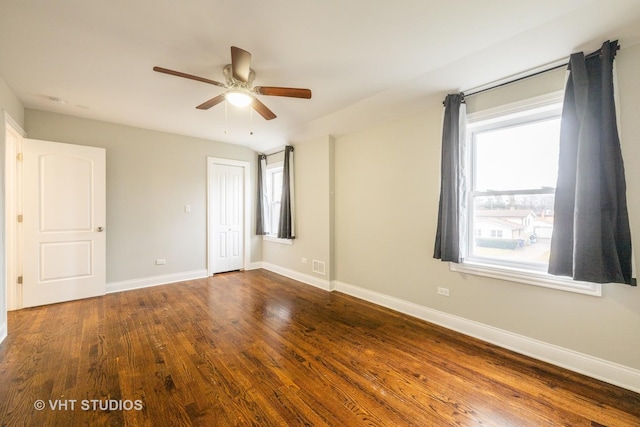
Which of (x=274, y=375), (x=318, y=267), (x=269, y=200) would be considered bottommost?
(x=274, y=375)

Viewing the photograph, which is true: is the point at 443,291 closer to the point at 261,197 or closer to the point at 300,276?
the point at 300,276

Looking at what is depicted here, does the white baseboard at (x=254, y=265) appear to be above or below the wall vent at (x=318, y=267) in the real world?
below

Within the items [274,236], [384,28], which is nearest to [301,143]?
[274,236]

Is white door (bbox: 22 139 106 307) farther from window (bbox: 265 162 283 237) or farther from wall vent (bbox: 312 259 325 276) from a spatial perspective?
wall vent (bbox: 312 259 325 276)

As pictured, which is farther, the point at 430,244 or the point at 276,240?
the point at 276,240

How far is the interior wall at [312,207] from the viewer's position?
420 centimetres

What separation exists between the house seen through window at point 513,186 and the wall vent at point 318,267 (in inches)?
86.0

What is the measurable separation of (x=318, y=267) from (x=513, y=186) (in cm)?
290

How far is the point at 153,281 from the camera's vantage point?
4.37 meters

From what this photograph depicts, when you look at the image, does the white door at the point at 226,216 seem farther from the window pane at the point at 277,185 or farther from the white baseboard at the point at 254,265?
the window pane at the point at 277,185

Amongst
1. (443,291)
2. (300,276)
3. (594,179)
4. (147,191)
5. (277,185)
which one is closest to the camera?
(594,179)

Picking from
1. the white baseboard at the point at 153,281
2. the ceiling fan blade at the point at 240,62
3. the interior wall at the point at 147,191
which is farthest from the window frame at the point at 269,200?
the ceiling fan blade at the point at 240,62

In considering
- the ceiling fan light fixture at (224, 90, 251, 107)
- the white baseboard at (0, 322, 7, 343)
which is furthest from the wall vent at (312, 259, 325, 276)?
the white baseboard at (0, 322, 7, 343)

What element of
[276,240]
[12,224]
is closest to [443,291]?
[276,240]
